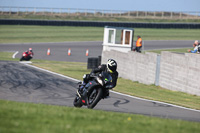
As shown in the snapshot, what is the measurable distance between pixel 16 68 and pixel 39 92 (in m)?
8.70

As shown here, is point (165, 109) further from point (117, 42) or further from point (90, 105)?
point (117, 42)

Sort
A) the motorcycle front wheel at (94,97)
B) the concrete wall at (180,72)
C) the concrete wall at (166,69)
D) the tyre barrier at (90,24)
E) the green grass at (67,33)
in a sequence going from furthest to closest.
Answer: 1. the tyre barrier at (90,24)
2. the green grass at (67,33)
3. the concrete wall at (166,69)
4. the concrete wall at (180,72)
5. the motorcycle front wheel at (94,97)

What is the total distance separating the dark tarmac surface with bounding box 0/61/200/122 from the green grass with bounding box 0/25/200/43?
28.4m

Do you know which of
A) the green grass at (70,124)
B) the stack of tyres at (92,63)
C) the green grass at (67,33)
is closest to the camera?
the green grass at (70,124)

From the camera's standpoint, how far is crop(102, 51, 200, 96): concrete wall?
16594 millimetres

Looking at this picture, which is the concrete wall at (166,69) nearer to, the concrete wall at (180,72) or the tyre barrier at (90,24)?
the concrete wall at (180,72)

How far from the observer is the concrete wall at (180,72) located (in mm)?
16391

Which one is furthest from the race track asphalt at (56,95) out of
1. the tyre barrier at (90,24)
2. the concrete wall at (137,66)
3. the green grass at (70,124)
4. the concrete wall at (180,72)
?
the tyre barrier at (90,24)

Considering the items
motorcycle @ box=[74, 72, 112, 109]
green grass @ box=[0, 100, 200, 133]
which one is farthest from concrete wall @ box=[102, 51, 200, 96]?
green grass @ box=[0, 100, 200, 133]

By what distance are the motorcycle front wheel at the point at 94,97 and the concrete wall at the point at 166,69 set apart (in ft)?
23.6

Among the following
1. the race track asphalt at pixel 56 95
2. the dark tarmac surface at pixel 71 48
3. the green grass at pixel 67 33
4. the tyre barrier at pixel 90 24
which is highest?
the tyre barrier at pixel 90 24

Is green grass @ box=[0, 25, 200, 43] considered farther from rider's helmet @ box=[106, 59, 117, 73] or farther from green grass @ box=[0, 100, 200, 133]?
green grass @ box=[0, 100, 200, 133]

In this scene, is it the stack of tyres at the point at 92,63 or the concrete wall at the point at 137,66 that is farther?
the stack of tyres at the point at 92,63

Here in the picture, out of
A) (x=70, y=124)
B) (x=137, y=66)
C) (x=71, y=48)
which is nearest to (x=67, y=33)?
(x=71, y=48)
